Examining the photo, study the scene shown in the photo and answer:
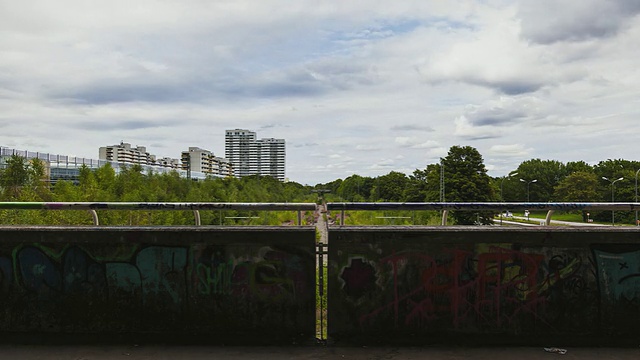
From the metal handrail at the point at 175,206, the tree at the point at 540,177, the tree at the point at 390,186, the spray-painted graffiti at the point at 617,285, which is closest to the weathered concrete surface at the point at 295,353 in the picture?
the spray-painted graffiti at the point at 617,285

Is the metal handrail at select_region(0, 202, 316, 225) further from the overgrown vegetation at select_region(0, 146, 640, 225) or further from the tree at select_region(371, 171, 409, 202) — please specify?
the tree at select_region(371, 171, 409, 202)

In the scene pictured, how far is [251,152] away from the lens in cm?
18850

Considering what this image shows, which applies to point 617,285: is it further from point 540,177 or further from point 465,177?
point 540,177

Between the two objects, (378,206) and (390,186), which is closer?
(378,206)

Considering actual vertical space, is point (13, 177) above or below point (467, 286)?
above

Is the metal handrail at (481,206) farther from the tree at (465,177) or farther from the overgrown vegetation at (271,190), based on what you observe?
the tree at (465,177)

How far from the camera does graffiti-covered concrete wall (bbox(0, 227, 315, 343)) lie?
475cm

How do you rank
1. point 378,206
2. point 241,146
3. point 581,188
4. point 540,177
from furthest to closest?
point 241,146
point 540,177
point 581,188
point 378,206

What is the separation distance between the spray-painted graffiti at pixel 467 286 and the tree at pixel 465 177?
5255 cm

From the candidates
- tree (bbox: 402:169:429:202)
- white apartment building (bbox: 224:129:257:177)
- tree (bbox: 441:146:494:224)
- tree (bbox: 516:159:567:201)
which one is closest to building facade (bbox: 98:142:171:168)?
white apartment building (bbox: 224:129:257:177)

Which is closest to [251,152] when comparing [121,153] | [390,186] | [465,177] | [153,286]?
[121,153]

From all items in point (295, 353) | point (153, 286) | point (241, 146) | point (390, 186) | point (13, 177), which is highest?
point (241, 146)

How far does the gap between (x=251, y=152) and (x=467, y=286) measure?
186 meters

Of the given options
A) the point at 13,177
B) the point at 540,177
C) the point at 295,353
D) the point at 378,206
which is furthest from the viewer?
the point at 540,177
